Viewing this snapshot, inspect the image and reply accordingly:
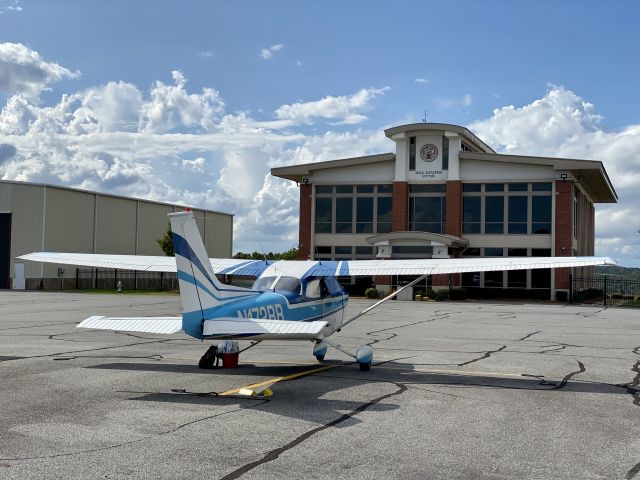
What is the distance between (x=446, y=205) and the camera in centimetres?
4947

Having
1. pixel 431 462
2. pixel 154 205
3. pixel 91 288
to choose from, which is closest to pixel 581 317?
pixel 431 462

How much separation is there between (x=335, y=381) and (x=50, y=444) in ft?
18.4

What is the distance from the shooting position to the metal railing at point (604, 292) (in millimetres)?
45422

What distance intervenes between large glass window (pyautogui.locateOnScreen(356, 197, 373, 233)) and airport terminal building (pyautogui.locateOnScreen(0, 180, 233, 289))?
11.7 m

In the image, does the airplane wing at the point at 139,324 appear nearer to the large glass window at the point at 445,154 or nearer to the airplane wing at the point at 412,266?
the airplane wing at the point at 412,266

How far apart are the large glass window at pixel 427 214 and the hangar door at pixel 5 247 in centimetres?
3147

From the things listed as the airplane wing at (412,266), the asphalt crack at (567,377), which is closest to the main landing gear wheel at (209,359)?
the airplane wing at (412,266)

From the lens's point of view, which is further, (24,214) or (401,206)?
(24,214)

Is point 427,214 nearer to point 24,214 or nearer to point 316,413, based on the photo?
point 24,214

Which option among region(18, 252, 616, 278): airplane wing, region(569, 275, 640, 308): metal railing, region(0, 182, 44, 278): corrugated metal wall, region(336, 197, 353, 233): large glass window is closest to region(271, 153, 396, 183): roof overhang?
region(336, 197, 353, 233): large glass window

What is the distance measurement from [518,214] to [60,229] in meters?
35.6

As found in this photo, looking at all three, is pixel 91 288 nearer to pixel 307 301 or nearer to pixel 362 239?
pixel 362 239

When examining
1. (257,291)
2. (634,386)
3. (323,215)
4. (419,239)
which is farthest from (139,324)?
(323,215)

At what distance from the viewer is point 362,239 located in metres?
51.9
